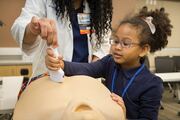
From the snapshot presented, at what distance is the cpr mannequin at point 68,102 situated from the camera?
70 centimetres

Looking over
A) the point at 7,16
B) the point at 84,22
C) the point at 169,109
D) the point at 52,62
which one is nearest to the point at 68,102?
the point at 52,62

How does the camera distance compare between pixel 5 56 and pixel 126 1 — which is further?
pixel 126 1

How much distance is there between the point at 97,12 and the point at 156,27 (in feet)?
0.86

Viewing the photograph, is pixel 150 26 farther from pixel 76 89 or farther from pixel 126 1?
pixel 126 1

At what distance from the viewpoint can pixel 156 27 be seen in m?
1.22

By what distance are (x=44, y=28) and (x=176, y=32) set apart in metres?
5.53

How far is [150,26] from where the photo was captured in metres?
1.19

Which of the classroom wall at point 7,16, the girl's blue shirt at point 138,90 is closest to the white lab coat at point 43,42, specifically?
the girl's blue shirt at point 138,90

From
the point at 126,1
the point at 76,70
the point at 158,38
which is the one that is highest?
the point at 126,1

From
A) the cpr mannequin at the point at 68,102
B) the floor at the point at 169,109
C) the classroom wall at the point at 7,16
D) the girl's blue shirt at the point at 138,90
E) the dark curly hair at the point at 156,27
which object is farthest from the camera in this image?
the floor at the point at 169,109

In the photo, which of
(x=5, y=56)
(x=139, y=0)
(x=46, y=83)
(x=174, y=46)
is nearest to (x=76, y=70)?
(x=46, y=83)

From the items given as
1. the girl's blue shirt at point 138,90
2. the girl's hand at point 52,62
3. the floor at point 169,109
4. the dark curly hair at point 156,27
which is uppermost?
the dark curly hair at point 156,27

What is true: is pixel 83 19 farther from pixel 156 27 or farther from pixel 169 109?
pixel 169 109

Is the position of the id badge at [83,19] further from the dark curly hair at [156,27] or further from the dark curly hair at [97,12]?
the dark curly hair at [156,27]
